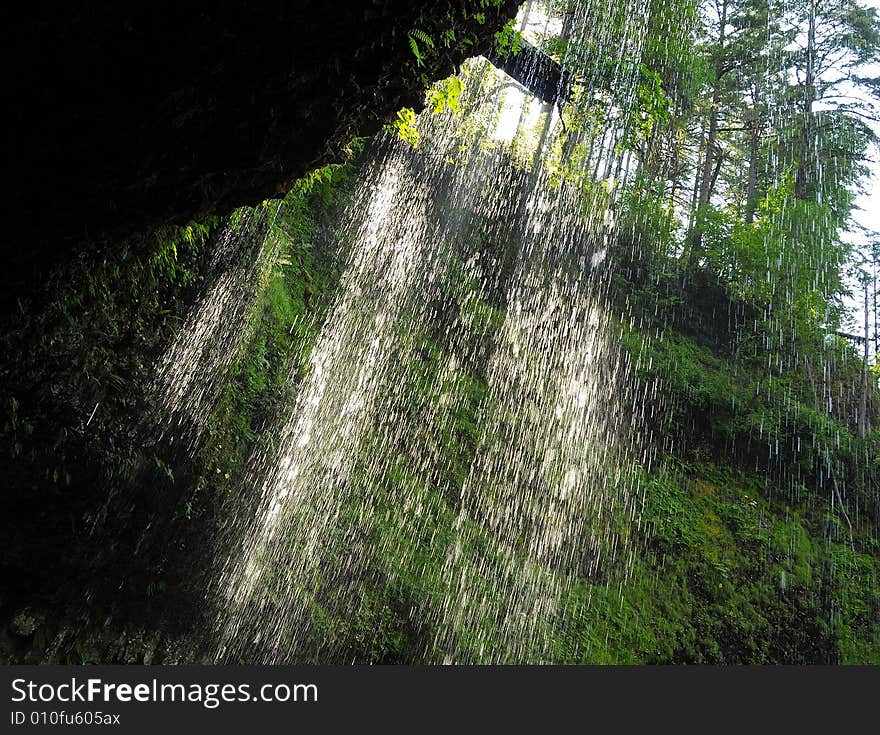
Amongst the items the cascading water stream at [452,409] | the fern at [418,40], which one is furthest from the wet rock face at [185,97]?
the cascading water stream at [452,409]

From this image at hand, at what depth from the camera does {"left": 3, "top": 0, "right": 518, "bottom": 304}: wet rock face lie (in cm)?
245

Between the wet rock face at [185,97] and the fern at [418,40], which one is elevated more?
the fern at [418,40]

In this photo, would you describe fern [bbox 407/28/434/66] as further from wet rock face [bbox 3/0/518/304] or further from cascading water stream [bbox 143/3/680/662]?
cascading water stream [bbox 143/3/680/662]

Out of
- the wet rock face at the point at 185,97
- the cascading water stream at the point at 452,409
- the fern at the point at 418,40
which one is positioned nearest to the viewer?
the wet rock face at the point at 185,97

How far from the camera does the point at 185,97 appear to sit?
2.80 metres

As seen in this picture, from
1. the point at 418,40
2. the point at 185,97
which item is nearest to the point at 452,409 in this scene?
the point at 418,40

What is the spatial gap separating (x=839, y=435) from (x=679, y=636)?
6.87 meters

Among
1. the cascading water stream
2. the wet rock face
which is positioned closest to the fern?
the wet rock face

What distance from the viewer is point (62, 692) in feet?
13.3

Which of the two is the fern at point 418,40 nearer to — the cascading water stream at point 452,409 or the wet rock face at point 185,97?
the wet rock face at point 185,97

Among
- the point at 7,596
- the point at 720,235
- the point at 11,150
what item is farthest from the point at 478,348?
the point at 11,150

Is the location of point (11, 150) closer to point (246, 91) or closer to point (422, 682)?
point (246, 91)

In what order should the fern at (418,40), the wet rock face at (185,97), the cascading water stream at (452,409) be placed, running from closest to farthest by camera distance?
the wet rock face at (185,97) < the fern at (418,40) < the cascading water stream at (452,409)

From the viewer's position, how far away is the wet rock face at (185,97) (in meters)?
2.45
